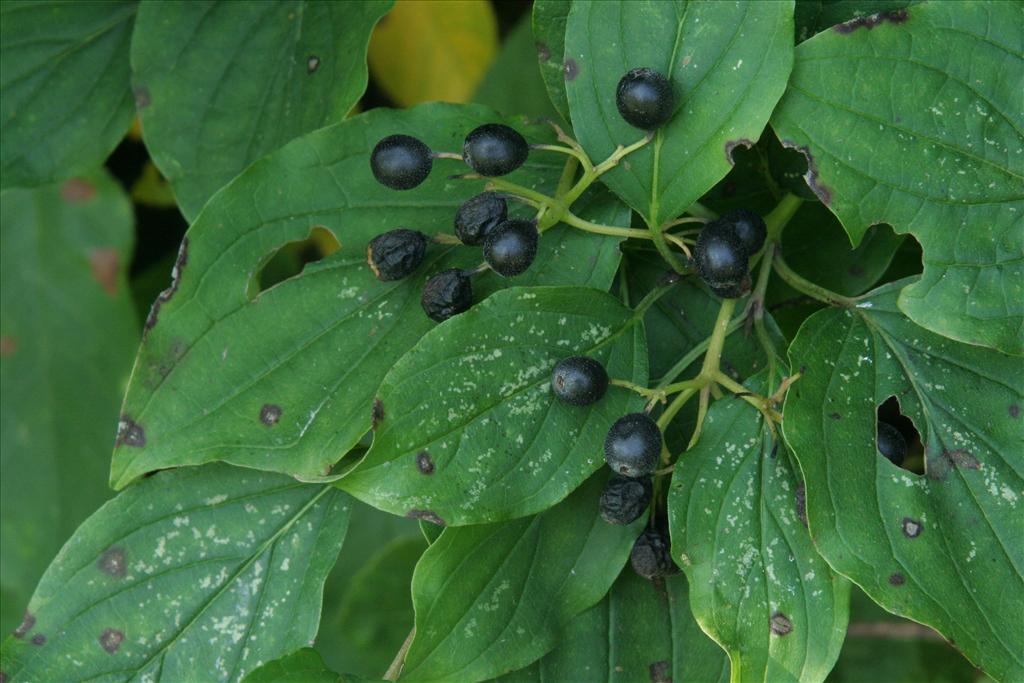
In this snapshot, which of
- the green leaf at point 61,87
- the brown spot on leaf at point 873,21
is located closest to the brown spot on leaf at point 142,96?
the green leaf at point 61,87

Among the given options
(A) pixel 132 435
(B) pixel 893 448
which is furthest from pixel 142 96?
(B) pixel 893 448

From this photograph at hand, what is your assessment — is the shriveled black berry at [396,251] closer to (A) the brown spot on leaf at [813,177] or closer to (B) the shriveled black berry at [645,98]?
(B) the shriveled black berry at [645,98]

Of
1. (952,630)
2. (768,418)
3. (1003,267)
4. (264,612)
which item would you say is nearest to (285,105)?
(264,612)

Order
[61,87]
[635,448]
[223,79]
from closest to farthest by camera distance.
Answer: [635,448] → [223,79] → [61,87]

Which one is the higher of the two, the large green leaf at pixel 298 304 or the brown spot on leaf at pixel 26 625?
the large green leaf at pixel 298 304

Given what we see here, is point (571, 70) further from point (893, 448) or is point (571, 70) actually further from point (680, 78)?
point (893, 448)

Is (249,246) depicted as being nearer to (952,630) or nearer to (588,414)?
(588,414)
